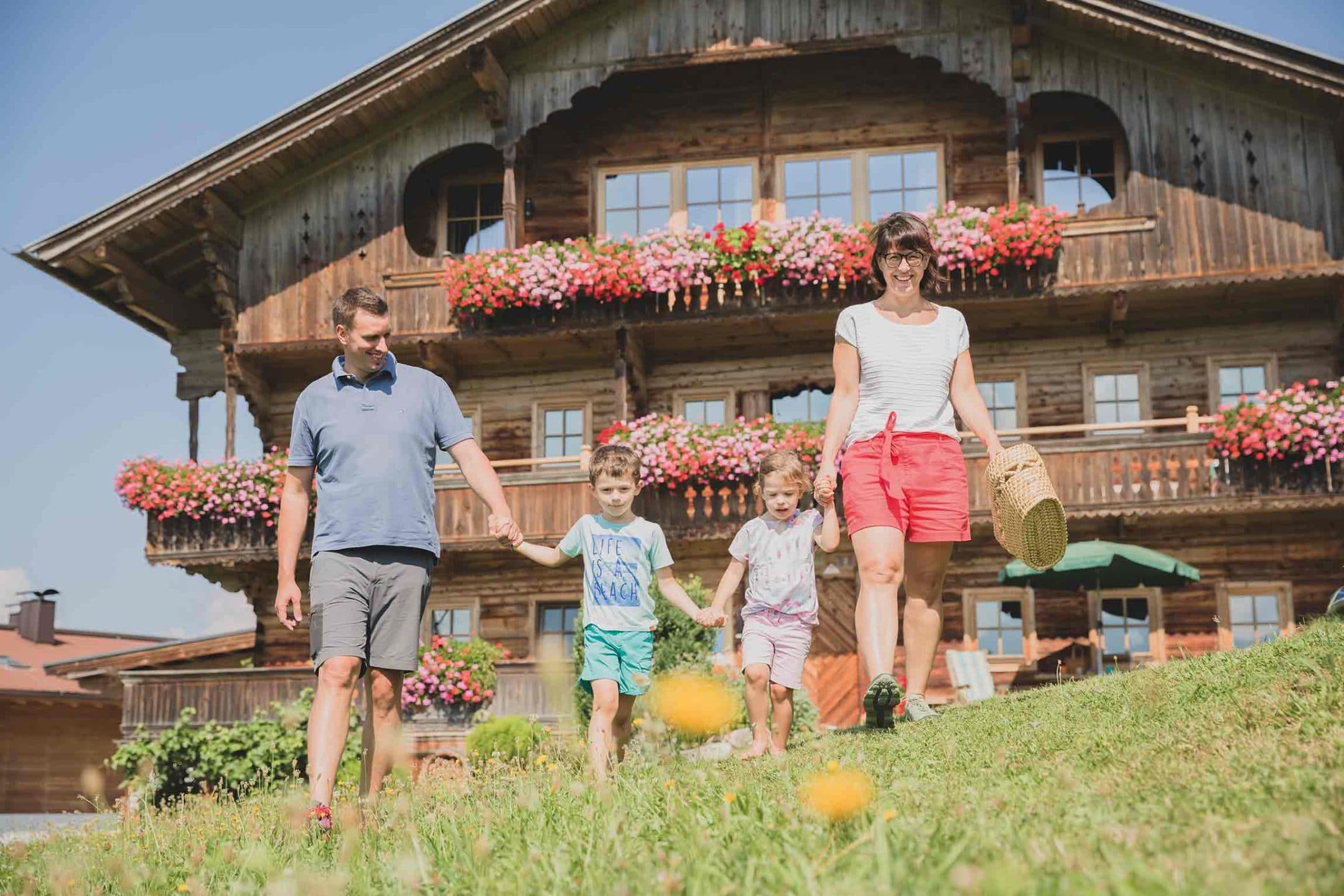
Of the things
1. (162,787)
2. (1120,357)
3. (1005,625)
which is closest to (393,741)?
(162,787)

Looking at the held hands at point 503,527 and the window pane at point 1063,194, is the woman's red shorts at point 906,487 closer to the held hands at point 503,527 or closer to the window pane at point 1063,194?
the held hands at point 503,527

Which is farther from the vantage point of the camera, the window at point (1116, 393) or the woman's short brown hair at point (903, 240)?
the window at point (1116, 393)

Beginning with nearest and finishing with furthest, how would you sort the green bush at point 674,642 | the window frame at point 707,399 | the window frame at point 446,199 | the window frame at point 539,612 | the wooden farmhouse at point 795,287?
the green bush at point 674,642 < the wooden farmhouse at point 795,287 < the window frame at point 539,612 < the window frame at point 707,399 < the window frame at point 446,199

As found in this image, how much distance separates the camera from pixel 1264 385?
1912cm

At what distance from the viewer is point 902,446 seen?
21.6ft

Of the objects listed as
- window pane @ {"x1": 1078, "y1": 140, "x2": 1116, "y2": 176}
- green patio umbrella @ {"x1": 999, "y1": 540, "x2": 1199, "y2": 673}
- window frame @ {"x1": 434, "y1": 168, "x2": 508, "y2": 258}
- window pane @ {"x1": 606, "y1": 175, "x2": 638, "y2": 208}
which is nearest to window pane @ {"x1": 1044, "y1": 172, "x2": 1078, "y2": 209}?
window pane @ {"x1": 1078, "y1": 140, "x2": 1116, "y2": 176}

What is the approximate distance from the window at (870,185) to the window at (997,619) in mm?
5559

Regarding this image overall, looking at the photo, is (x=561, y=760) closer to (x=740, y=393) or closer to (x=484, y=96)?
(x=740, y=393)

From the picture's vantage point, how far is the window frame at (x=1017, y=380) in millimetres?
19766

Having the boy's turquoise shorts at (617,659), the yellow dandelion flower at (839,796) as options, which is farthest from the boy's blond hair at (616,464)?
the yellow dandelion flower at (839,796)

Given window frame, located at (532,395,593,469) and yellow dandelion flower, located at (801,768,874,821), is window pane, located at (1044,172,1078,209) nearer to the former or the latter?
window frame, located at (532,395,593,469)

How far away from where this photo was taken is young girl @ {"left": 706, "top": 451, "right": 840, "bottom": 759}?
24.0 ft

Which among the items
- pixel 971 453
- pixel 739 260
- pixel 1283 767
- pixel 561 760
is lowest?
pixel 561 760

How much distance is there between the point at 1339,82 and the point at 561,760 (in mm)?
14733
